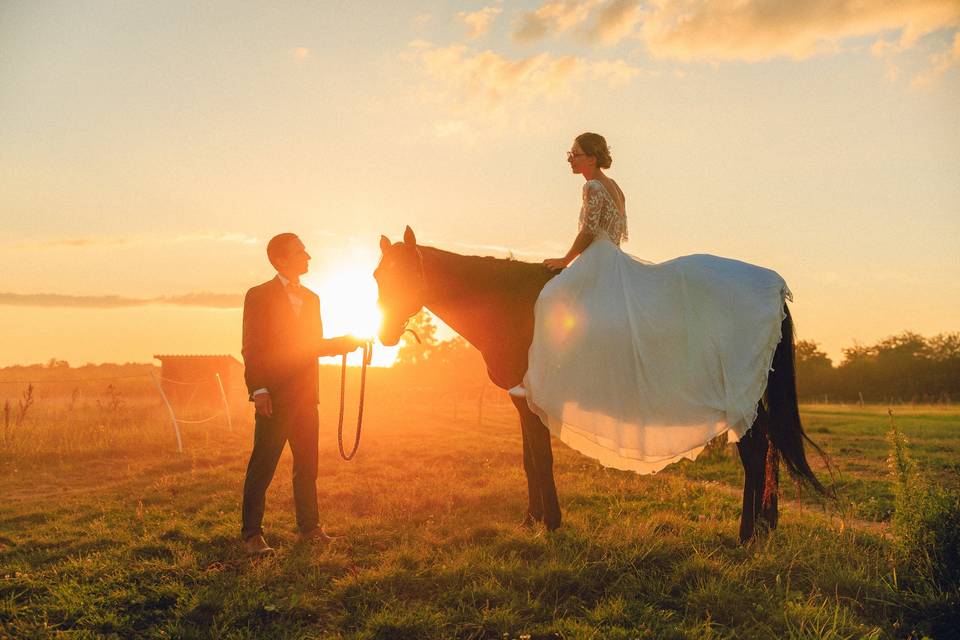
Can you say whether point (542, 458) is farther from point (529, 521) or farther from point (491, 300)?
point (491, 300)

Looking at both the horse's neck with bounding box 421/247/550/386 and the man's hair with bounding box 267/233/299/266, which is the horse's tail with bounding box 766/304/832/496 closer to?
the horse's neck with bounding box 421/247/550/386

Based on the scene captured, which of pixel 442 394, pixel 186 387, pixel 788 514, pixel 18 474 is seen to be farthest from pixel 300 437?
pixel 442 394

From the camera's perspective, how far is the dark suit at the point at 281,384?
5605 mm

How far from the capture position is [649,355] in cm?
485

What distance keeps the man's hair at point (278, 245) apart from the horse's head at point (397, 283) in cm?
95

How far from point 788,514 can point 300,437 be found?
18.6ft

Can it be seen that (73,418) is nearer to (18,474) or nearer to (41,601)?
(18,474)

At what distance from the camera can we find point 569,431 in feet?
16.8

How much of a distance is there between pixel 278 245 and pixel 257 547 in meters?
2.98

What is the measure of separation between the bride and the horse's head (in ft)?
4.60

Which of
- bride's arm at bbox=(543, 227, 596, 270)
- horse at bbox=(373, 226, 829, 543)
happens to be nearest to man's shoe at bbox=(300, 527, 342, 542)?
horse at bbox=(373, 226, 829, 543)

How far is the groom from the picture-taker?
5590 mm

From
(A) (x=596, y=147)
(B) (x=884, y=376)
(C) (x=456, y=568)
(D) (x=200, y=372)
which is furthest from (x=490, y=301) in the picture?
(B) (x=884, y=376)

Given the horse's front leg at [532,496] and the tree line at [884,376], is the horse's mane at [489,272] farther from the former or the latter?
the tree line at [884,376]
